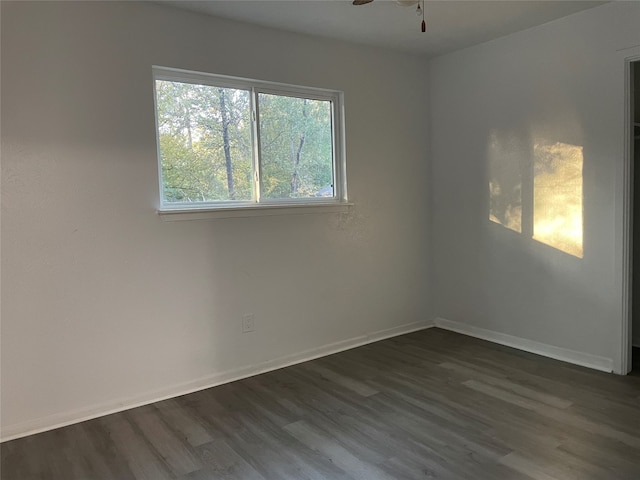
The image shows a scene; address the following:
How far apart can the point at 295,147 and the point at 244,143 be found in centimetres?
41

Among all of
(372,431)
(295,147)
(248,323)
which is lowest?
(372,431)

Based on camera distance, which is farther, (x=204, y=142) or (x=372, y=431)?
(x=204, y=142)

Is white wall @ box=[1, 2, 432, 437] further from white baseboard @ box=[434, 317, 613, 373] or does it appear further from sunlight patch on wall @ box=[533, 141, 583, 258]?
sunlight patch on wall @ box=[533, 141, 583, 258]

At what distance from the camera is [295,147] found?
11.9 feet

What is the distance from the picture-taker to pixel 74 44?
2.68m

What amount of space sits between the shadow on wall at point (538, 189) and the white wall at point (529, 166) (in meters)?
0.04

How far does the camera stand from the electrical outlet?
338cm

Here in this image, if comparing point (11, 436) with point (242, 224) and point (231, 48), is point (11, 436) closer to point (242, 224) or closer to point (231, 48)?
point (242, 224)

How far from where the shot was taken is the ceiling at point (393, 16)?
117 inches

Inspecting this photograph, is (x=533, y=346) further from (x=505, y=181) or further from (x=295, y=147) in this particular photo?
(x=295, y=147)

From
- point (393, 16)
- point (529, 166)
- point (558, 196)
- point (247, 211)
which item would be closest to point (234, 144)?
point (247, 211)

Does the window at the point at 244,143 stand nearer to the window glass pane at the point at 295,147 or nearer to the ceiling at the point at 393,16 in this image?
the window glass pane at the point at 295,147

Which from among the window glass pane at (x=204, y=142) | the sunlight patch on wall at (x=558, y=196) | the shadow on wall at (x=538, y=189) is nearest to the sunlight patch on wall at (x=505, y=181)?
the shadow on wall at (x=538, y=189)

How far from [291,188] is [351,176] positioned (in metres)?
0.54
